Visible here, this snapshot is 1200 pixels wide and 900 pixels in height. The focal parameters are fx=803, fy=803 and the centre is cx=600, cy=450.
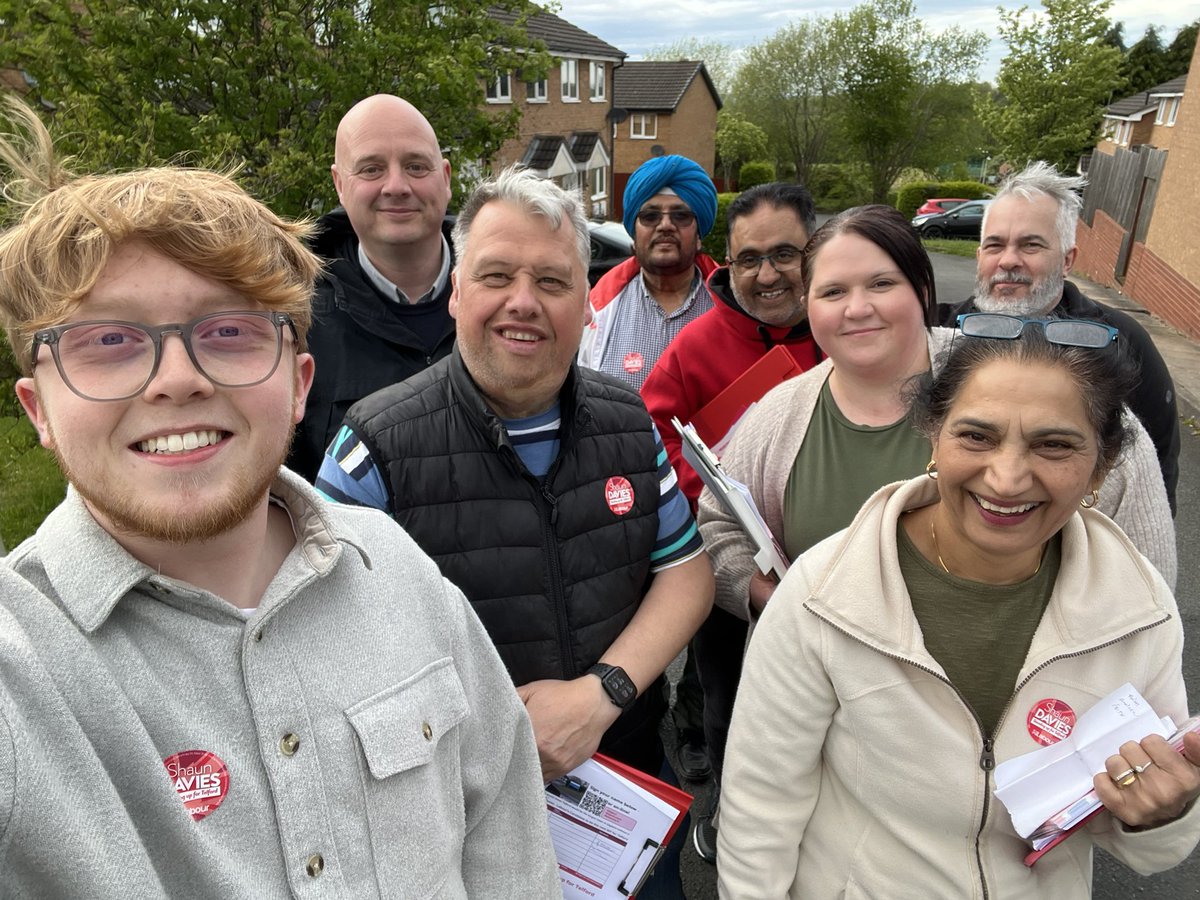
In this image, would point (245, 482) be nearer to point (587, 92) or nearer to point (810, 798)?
point (810, 798)

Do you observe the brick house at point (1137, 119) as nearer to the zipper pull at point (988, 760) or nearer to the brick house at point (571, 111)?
the brick house at point (571, 111)

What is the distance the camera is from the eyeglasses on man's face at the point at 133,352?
1123 mm

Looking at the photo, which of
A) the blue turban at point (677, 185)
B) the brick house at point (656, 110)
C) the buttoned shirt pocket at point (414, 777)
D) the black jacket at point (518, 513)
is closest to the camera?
the buttoned shirt pocket at point (414, 777)

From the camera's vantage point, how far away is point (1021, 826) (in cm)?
161

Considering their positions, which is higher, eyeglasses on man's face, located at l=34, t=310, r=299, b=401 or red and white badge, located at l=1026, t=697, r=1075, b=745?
eyeglasses on man's face, located at l=34, t=310, r=299, b=401

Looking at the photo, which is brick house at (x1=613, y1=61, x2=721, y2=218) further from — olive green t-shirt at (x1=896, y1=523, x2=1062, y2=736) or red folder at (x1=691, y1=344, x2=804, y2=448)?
olive green t-shirt at (x1=896, y1=523, x2=1062, y2=736)

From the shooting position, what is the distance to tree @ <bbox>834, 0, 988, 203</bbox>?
114ft

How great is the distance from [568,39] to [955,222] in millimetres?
15972

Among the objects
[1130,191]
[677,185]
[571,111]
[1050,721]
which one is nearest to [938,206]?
[1130,191]

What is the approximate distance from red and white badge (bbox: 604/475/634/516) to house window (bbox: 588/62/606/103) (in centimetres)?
3389

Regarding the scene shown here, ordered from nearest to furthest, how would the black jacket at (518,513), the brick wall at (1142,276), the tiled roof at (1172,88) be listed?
1. the black jacket at (518,513)
2. the brick wall at (1142,276)
3. the tiled roof at (1172,88)

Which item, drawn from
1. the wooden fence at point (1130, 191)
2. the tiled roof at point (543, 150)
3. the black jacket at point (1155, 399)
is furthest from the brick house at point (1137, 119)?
the black jacket at point (1155, 399)

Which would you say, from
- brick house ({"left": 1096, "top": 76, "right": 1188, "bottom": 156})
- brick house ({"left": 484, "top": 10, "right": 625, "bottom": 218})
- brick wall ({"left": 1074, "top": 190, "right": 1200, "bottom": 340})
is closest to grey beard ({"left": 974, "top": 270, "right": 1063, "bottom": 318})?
brick wall ({"left": 1074, "top": 190, "right": 1200, "bottom": 340})

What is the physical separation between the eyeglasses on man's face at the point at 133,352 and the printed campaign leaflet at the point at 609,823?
1323 millimetres
